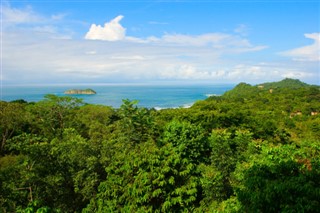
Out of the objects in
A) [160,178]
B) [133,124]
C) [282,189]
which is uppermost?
[282,189]

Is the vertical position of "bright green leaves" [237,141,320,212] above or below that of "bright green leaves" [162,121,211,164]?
above

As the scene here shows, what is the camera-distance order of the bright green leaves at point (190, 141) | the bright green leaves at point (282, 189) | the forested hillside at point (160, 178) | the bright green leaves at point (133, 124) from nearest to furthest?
the bright green leaves at point (282, 189)
the forested hillside at point (160, 178)
the bright green leaves at point (190, 141)
the bright green leaves at point (133, 124)

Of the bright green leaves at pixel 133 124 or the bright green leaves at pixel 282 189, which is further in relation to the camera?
the bright green leaves at pixel 133 124

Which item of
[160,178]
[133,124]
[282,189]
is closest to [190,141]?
[133,124]

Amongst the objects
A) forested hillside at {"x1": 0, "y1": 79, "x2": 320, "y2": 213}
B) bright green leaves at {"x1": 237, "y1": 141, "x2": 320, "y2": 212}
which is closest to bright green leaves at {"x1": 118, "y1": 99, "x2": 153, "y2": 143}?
forested hillside at {"x1": 0, "y1": 79, "x2": 320, "y2": 213}

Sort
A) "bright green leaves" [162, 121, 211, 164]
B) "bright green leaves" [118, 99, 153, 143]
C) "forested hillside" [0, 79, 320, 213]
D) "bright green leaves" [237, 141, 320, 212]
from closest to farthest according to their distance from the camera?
1. "bright green leaves" [237, 141, 320, 212]
2. "forested hillside" [0, 79, 320, 213]
3. "bright green leaves" [162, 121, 211, 164]
4. "bright green leaves" [118, 99, 153, 143]

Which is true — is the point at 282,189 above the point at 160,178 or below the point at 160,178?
above

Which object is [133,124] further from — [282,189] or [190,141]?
[282,189]

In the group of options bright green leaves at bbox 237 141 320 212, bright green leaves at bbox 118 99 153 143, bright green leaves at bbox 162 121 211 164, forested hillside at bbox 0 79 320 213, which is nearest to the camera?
bright green leaves at bbox 237 141 320 212

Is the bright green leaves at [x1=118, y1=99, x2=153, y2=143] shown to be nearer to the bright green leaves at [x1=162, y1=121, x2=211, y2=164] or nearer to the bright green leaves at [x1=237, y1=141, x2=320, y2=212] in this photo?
the bright green leaves at [x1=162, y1=121, x2=211, y2=164]

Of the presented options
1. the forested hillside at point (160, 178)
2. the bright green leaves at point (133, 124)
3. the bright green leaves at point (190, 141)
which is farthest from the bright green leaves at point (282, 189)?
the bright green leaves at point (133, 124)

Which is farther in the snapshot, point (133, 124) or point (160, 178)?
point (133, 124)

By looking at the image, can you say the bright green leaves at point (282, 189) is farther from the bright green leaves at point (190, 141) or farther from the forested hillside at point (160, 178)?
the bright green leaves at point (190, 141)

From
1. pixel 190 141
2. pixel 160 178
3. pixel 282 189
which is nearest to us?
pixel 282 189
